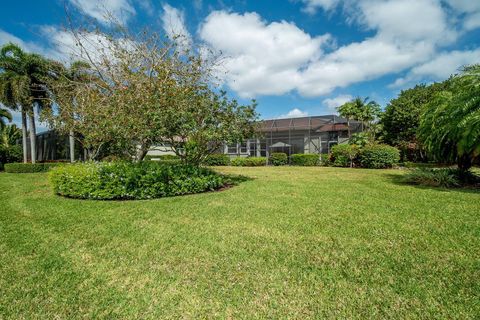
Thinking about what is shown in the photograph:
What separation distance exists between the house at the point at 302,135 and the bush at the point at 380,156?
5727 millimetres

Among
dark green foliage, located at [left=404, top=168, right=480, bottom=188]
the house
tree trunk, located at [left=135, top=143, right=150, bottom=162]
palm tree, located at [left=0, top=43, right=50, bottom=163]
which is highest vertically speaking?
palm tree, located at [left=0, top=43, right=50, bottom=163]

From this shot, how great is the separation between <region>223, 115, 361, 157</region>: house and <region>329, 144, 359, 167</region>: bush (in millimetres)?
4367

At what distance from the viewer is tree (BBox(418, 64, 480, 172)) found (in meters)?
7.04

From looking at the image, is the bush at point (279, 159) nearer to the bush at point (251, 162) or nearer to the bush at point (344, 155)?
the bush at point (251, 162)

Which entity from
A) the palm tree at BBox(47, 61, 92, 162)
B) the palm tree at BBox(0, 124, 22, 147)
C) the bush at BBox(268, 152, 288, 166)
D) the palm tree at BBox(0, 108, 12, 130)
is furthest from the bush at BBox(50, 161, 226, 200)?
the palm tree at BBox(0, 124, 22, 147)

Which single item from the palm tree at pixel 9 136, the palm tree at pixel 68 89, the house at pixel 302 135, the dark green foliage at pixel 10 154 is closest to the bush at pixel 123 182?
the palm tree at pixel 68 89

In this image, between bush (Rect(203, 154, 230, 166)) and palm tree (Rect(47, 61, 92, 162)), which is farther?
bush (Rect(203, 154, 230, 166))

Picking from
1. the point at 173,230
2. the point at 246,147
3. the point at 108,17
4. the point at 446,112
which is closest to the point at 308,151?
the point at 246,147

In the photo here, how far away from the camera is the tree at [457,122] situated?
7039 mm

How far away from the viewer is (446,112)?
7.88 m

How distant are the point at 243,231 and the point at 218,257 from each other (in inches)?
39.5

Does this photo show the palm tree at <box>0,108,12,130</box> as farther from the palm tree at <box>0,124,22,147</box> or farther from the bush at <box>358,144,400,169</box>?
the bush at <box>358,144,400,169</box>

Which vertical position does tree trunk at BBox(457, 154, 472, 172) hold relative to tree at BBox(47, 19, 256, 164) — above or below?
below

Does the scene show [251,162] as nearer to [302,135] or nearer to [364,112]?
[302,135]
